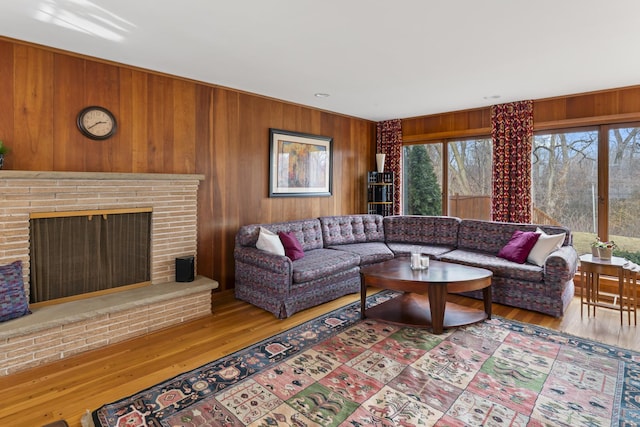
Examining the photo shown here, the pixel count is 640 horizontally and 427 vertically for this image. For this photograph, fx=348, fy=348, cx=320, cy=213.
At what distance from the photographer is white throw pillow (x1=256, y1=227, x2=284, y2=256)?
3.95m

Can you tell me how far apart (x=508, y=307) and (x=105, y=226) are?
4.28 meters

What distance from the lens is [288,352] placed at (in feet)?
9.23

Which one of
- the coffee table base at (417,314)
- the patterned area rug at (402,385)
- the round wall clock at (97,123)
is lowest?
the patterned area rug at (402,385)

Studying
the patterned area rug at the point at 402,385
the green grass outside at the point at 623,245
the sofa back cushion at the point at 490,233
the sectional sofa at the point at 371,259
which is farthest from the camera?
the sofa back cushion at the point at 490,233

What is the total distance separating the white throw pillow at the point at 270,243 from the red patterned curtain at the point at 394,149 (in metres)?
2.84

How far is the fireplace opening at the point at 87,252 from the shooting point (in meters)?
2.97

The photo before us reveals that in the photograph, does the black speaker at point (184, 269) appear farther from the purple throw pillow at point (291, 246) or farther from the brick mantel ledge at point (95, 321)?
the purple throw pillow at point (291, 246)

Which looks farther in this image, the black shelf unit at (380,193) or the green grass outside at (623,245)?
the black shelf unit at (380,193)

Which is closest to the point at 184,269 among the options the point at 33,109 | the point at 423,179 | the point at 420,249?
the point at 33,109

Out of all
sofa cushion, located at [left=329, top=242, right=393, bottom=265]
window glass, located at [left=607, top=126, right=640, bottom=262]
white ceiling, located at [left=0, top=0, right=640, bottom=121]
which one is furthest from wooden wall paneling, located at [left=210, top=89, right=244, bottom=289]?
window glass, located at [left=607, top=126, right=640, bottom=262]

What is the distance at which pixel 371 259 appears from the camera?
4.61 metres

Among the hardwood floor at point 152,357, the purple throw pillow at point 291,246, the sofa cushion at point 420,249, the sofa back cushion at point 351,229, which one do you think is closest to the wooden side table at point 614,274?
the hardwood floor at point 152,357

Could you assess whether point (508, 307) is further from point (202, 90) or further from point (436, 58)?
point (202, 90)

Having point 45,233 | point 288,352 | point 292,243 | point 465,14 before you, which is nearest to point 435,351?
point 288,352
